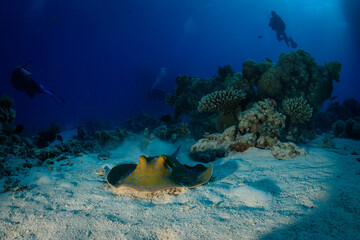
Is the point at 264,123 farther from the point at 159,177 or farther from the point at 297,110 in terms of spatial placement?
the point at 159,177

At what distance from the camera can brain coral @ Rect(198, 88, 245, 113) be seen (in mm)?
6715

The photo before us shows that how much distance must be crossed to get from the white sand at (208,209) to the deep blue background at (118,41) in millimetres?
28643

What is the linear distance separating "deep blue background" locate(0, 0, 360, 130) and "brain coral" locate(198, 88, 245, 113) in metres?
25.2

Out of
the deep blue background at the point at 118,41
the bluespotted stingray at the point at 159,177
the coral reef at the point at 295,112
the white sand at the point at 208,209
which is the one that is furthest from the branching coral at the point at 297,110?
the deep blue background at the point at 118,41

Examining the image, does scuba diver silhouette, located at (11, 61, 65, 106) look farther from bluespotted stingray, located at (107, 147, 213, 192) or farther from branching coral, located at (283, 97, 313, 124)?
branching coral, located at (283, 97, 313, 124)

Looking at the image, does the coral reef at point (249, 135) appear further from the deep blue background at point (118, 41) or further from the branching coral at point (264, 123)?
the deep blue background at point (118, 41)

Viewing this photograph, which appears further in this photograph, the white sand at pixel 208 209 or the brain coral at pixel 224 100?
the brain coral at pixel 224 100

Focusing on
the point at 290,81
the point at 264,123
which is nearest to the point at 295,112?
the point at 264,123

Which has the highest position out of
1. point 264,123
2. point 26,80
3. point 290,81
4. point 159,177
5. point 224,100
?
point 290,81

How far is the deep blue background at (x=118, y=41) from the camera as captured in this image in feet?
132

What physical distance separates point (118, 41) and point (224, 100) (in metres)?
65.7

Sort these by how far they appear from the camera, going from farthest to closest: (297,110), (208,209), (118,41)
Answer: (118,41) → (297,110) → (208,209)

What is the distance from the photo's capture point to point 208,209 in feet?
8.48

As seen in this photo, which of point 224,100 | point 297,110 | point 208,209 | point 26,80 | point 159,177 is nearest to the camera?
point 208,209
